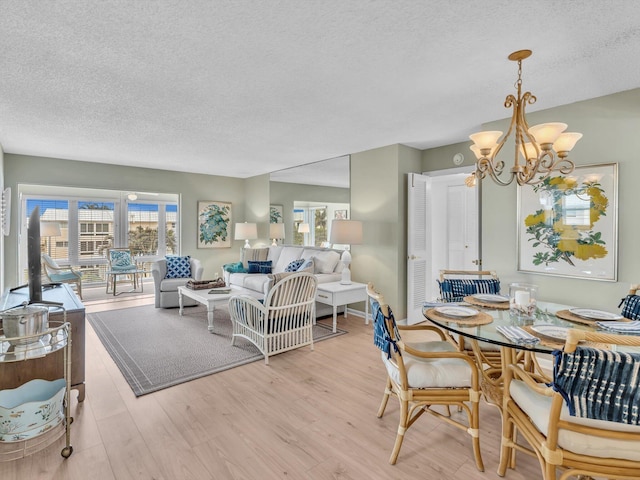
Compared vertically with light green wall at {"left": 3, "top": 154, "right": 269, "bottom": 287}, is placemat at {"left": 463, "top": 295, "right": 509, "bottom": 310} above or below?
below

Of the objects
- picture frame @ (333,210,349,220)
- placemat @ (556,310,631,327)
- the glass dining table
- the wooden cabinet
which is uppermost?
picture frame @ (333,210,349,220)

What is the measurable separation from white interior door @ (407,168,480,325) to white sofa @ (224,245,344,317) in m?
1.16

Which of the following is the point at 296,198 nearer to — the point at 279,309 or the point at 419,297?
the point at 419,297

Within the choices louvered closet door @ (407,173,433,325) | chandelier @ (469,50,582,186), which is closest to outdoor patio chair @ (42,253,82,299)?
louvered closet door @ (407,173,433,325)

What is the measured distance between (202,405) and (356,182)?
12.4 feet

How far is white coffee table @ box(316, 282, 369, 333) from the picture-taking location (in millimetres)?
4250

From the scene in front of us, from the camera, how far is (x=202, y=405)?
2.48 meters

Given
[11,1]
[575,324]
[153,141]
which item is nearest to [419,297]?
[575,324]

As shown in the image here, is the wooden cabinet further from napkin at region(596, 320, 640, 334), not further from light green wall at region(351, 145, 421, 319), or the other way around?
light green wall at region(351, 145, 421, 319)

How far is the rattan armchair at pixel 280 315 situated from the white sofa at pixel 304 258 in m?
0.95

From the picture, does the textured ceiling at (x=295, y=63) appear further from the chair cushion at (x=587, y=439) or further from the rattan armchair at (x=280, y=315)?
the chair cushion at (x=587, y=439)

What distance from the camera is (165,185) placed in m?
6.79

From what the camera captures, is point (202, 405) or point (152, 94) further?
point (152, 94)

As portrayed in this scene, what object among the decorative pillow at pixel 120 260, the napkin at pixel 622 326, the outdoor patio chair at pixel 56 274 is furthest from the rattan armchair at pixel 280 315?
the decorative pillow at pixel 120 260
